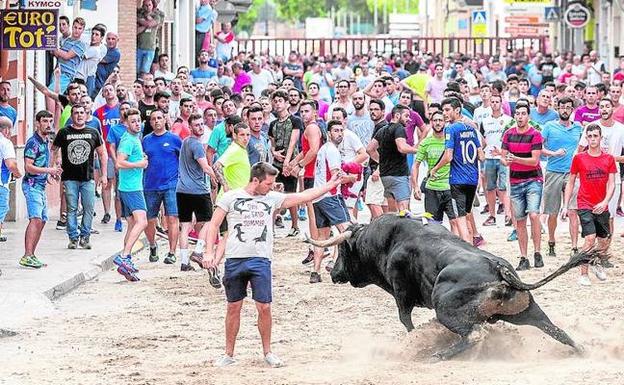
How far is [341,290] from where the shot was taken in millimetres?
15625

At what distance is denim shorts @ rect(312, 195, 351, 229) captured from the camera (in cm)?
1619

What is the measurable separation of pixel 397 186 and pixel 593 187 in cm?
301

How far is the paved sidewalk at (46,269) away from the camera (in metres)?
14.3

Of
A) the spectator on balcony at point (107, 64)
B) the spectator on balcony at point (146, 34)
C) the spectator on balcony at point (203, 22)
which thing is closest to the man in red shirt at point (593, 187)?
the spectator on balcony at point (107, 64)

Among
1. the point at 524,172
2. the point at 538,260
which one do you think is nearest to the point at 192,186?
the point at 524,172

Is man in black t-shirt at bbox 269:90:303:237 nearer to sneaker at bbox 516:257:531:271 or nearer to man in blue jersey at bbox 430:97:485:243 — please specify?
man in blue jersey at bbox 430:97:485:243

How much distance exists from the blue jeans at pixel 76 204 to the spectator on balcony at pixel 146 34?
12692mm

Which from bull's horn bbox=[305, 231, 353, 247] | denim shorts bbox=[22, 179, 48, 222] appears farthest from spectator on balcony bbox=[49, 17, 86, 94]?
bull's horn bbox=[305, 231, 353, 247]

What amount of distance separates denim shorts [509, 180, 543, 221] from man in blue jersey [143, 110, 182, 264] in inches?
150

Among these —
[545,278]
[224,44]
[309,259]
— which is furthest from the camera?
[224,44]

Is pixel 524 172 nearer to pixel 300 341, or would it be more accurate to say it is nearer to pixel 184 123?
pixel 184 123

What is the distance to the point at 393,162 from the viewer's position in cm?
1814

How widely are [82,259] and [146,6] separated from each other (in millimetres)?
14549

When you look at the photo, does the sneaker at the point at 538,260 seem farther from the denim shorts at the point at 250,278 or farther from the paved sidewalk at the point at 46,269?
the denim shorts at the point at 250,278
